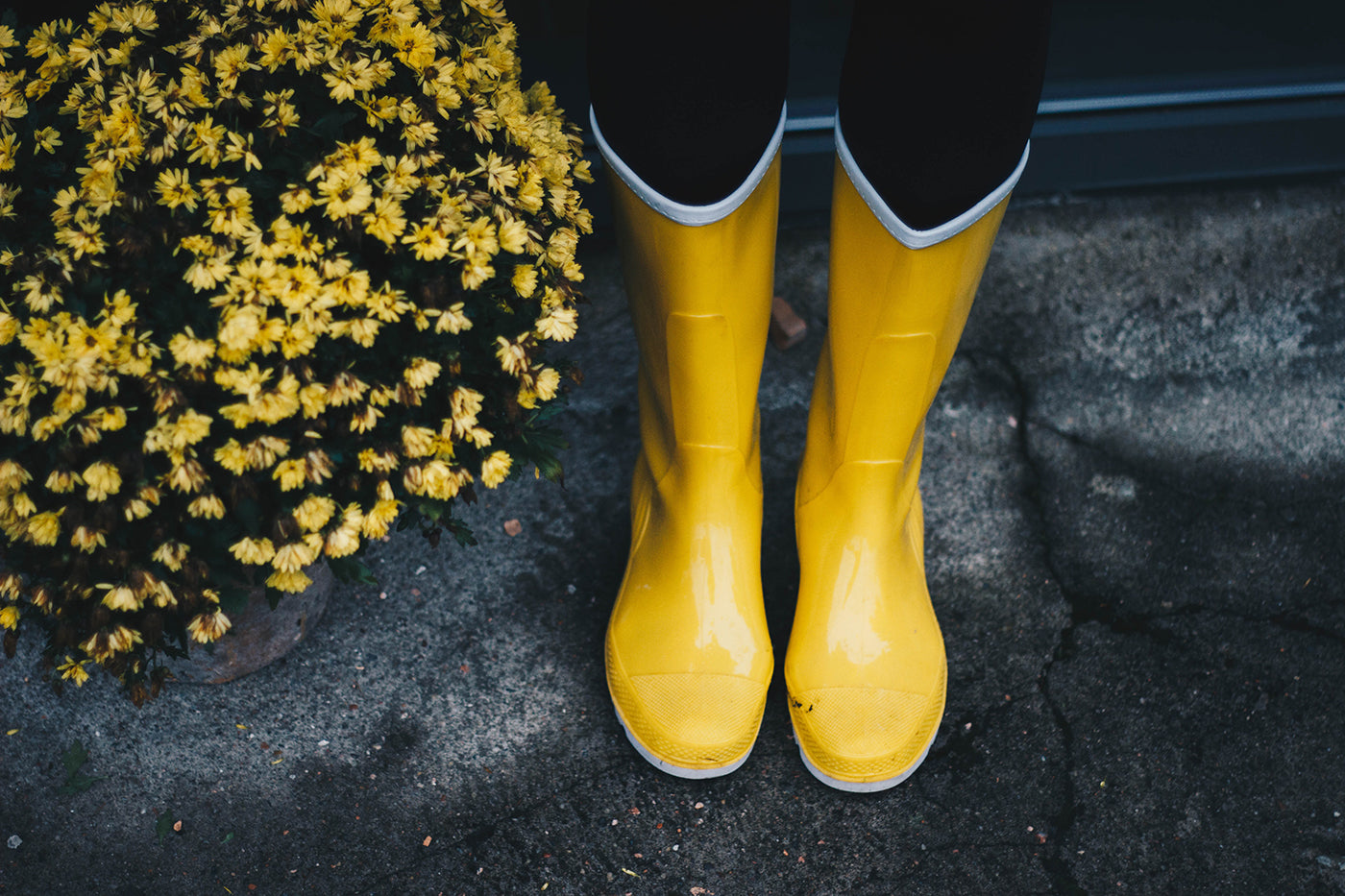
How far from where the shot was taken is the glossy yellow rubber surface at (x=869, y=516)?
1.16m

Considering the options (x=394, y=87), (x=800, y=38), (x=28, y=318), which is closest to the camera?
(x=28, y=318)

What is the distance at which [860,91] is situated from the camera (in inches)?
41.3

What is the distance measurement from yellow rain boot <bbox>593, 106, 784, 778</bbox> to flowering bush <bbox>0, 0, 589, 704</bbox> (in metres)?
0.17

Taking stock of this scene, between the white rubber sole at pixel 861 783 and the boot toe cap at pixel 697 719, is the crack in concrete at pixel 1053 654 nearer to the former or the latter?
the white rubber sole at pixel 861 783

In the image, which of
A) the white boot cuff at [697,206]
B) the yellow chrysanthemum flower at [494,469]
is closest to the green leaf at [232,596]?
the yellow chrysanthemum flower at [494,469]

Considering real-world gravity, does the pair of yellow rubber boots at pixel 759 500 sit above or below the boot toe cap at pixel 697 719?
above

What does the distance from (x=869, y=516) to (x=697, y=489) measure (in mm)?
257

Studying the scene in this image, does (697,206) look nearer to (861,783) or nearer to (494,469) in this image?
(494,469)

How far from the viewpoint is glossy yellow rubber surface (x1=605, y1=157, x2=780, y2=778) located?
3.82 feet

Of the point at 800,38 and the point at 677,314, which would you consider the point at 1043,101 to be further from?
the point at 677,314

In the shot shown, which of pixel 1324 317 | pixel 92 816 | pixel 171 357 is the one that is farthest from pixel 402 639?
pixel 1324 317

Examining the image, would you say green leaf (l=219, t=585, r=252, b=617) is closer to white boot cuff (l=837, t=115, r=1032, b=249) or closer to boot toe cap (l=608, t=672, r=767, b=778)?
boot toe cap (l=608, t=672, r=767, b=778)

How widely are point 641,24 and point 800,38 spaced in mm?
935

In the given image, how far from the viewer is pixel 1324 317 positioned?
1.93 metres
